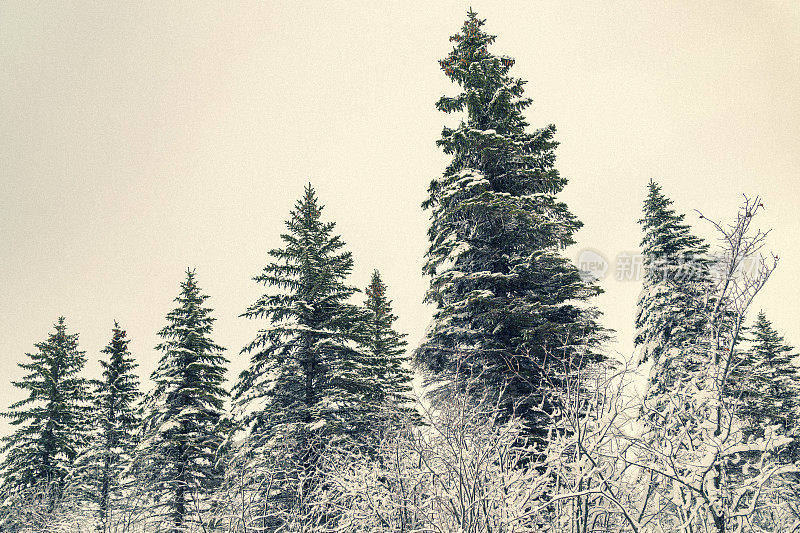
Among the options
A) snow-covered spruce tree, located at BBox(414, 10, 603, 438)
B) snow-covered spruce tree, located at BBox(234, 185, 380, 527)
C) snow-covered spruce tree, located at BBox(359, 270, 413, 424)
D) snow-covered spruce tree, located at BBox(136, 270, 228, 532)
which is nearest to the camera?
snow-covered spruce tree, located at BBox(414, 10, 603, 438)

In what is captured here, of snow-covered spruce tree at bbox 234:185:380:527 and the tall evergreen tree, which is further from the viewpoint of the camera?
the tall evergreen tree

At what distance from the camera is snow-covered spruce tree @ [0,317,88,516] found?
76.9ft

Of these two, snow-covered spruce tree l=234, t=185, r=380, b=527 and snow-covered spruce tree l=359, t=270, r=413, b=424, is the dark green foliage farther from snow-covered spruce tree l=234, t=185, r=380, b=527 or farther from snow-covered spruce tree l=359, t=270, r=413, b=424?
snow-covered spruce tree l=359, t=270, r=413, b=424

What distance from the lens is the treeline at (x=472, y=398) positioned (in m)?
4.31

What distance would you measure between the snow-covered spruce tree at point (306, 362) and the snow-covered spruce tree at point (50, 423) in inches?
561

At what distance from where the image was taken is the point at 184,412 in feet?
62.5

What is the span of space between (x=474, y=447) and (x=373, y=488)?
2023 mm

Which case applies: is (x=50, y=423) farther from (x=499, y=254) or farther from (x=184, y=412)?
(x=499, y=254)

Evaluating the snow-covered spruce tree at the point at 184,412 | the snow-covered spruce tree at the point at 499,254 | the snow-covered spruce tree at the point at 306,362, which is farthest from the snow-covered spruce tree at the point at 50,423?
the snow-covered spruce tree at the point at 499,254

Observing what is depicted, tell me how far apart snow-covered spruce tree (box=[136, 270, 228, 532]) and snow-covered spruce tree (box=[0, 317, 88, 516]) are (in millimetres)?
7553

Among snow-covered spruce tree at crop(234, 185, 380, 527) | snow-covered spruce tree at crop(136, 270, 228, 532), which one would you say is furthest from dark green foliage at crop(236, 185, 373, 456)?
snow-covered spruce tree at crop(136, 270, 228, 532)

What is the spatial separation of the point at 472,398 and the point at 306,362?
7.72m

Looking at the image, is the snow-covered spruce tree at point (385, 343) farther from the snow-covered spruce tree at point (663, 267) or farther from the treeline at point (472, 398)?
the snow-covered spruce tree at point (663, 267)

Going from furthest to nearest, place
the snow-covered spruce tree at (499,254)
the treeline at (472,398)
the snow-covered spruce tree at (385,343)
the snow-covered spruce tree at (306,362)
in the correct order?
1. the snow-covered spruce tree at (385,343)
2. the snow-covered spruce tree at (306,362)
3. the snow-covered spruce tree at (499,254)
4. the treeline at (472,398)
